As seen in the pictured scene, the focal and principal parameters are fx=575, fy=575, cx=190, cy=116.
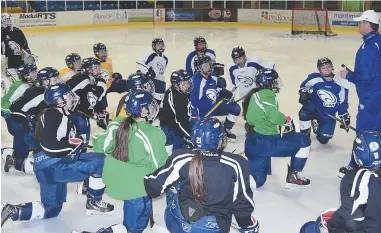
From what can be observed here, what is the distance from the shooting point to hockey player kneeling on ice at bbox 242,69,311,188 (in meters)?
4.53

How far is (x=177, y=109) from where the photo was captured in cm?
466

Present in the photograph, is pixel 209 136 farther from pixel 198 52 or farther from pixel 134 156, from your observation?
pixel 198 52

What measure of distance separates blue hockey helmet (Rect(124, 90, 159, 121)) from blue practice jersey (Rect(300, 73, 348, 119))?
9.64ft

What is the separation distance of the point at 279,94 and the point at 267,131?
4.14 m

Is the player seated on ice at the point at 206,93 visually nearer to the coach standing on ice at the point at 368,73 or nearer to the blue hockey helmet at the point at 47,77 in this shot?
the coach standing on ice at the point at 368,73

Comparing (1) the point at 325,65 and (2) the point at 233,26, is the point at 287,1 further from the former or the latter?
(1) the point at 325,65

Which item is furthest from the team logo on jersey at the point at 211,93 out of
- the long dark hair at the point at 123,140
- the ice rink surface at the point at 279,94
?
the long dark hair at the point at 123,140

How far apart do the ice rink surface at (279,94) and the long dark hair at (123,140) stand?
1083mm

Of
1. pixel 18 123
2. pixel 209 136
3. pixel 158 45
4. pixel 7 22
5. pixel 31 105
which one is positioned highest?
pixel 7 22

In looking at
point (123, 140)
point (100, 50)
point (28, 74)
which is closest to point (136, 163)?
point (123, 140)

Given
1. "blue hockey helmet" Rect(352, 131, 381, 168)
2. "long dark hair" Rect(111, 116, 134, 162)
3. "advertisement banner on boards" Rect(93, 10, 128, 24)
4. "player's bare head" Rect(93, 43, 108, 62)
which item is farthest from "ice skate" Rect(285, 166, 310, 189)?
Result: "advertisement banner on boards" Rect(93, 10, 128, 24)

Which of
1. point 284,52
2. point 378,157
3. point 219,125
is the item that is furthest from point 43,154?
point 284,52

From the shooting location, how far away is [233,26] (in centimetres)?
1994

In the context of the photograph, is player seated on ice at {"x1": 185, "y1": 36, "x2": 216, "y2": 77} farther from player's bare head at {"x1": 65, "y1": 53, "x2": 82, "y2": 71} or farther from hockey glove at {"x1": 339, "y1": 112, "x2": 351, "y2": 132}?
hockey glove at {"x1": 339, "y1": 112, "x2": 351, "y2": 132}
